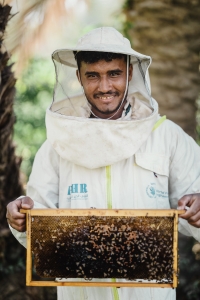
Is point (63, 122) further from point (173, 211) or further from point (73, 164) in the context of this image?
point (173, 211)

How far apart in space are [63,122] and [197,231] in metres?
1.24

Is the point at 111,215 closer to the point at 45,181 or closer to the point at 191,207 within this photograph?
the point at 191,207

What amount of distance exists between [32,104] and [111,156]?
20.9 ft

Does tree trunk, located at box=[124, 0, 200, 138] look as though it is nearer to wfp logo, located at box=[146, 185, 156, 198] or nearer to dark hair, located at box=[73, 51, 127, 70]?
dark hair, located at box=[73, 51, 127, 70]

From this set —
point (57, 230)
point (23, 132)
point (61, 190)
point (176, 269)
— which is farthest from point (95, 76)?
point (23, 132)

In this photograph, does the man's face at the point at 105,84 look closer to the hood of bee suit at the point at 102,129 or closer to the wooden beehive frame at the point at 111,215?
the hood of bee suit at the point at 102,129

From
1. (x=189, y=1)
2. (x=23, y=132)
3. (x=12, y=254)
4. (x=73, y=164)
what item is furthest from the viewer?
(x=23, y=132)

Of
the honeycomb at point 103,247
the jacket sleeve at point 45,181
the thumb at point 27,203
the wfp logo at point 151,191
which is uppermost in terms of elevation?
the jacket sleeve at point 45,181

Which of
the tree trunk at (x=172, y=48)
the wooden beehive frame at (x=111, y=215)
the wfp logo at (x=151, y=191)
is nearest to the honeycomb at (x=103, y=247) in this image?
the wooden beehive frame at (x=111, y=215)

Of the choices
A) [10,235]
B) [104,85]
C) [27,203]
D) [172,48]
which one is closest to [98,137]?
[104,85]

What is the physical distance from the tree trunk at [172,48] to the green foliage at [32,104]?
11.4 feet

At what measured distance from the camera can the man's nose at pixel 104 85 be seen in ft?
11.4

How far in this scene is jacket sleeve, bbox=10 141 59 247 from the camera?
11.8 feet

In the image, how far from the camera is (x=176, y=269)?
10.4ft
